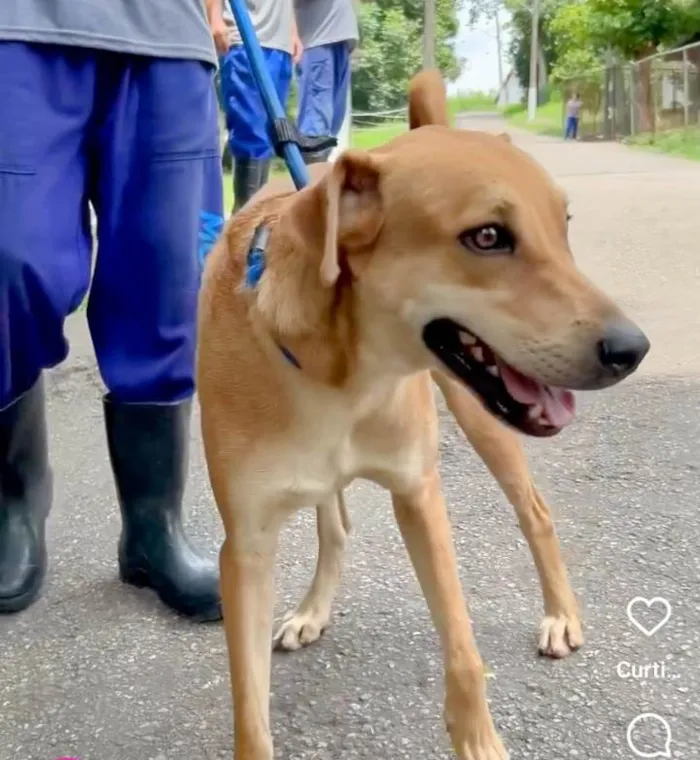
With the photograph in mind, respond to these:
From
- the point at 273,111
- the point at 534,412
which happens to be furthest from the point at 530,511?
the point at 273,111

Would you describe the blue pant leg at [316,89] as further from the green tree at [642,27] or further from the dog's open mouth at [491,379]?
the green tree at [642,27]

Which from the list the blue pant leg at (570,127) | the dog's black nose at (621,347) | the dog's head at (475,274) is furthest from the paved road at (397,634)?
the blue pant leg at (570,127)

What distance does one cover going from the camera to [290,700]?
7.76ft

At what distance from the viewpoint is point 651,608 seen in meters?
2.64

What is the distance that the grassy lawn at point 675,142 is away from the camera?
17.3m

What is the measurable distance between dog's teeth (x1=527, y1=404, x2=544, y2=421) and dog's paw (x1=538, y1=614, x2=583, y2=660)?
79 centimetres

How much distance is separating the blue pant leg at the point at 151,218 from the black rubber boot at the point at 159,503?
2.9 inches

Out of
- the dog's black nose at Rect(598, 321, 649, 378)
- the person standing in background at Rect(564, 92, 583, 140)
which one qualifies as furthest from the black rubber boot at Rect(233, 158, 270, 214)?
the person standing in background at Rect(564, 92, 583, 140)

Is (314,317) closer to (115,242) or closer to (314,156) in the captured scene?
(115,242)

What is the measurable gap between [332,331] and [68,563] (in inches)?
58.4

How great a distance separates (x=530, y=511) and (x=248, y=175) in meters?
3.13

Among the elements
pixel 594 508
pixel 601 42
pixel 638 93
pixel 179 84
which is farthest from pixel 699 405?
pixel 601 42

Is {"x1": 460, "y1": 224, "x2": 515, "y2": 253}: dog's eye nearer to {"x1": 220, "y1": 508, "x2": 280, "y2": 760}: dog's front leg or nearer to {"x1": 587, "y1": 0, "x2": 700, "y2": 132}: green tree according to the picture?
{"x1": 220, "y1": 508, "x2": 280, "y2": 760}: dog's front leg

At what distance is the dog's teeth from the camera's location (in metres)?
1.90
